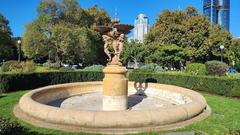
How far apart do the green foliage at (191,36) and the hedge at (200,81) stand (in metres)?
22.2

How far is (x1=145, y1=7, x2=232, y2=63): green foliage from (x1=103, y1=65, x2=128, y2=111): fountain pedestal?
34634 mm

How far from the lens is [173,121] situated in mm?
8828

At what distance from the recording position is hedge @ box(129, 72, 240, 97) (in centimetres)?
1781

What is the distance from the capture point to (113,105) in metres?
11.6

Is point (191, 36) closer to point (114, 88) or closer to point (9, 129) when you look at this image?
point (114, 88)

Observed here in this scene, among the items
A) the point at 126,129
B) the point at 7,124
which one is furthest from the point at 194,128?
the point at 7,124

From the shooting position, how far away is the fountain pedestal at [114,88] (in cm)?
1157

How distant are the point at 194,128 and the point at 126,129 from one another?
225 cm

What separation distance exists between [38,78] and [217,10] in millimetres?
182082

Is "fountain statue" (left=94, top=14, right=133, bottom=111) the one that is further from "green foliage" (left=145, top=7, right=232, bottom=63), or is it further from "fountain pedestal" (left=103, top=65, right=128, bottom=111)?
"green foliage" (left=145, top=7, right=232, bottom=63)

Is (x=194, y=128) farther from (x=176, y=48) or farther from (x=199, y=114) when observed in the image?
(x=176, y=48)

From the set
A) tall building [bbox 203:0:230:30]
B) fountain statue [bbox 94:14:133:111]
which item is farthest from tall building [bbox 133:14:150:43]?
fountain statue [bbox 94:14:133:111]

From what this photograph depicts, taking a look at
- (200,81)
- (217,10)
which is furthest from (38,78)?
(217,10)

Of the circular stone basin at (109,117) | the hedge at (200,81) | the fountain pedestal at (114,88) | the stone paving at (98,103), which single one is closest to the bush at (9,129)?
the circular stone basin at (109,117)
